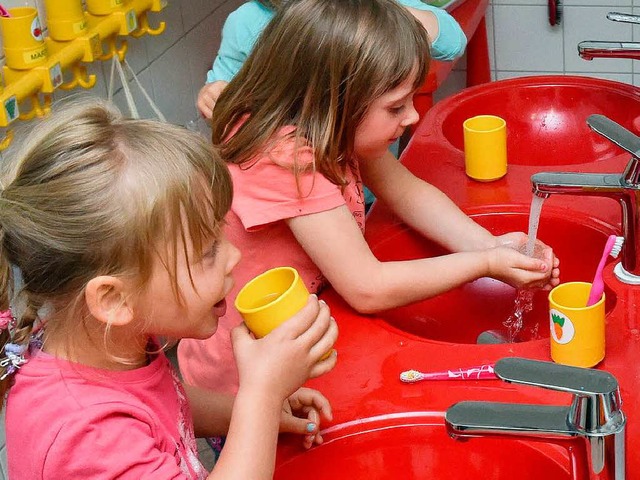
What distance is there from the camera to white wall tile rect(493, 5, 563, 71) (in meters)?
3.23

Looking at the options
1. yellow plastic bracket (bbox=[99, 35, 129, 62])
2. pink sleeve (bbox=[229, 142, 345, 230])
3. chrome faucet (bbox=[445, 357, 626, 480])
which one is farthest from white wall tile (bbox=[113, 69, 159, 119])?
chrome faucet (bbox=[445, 357, 626, 480])

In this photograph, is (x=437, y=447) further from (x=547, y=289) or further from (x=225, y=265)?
(x=547, y=289)

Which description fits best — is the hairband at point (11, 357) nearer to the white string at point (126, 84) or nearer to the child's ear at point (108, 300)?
the child's ear at point (108, 300)

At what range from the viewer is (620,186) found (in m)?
1.35

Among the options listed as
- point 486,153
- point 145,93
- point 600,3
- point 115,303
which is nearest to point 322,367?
point 115,303

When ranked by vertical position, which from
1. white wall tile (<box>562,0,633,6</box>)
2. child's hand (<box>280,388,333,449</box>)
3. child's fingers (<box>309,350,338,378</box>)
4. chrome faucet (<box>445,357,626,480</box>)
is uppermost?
chrome faucet (<box>445,357,626,480</box>)

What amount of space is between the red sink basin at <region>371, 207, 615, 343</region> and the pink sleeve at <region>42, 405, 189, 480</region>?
676 mm

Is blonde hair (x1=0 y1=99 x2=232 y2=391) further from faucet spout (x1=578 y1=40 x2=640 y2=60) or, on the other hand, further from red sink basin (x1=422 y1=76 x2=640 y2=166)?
red sink basin (x1=422 y1=76 x2=640 y2=166)

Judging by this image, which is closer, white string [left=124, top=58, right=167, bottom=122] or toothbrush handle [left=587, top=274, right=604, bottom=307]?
toothbrush handle [left=587, top=274, right=604, bottom=307]

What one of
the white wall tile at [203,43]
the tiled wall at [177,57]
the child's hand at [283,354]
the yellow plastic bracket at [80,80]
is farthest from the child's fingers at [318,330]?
the white wall tile at [203,43]

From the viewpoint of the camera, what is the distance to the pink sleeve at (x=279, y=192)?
54.1 inches

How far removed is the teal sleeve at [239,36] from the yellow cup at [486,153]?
0.48 metres

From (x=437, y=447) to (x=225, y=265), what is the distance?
358 mm

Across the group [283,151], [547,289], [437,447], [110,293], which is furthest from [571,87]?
[110,293]
